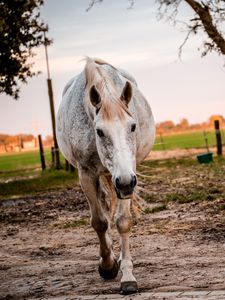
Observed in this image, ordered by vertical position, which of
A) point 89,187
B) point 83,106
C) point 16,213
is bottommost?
point 16,213

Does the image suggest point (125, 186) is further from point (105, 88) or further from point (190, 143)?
point (190, 143)

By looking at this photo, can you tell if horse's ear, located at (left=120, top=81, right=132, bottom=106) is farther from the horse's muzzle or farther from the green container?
the green container

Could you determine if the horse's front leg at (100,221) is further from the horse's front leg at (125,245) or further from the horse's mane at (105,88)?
the horse's mane at (105,88)

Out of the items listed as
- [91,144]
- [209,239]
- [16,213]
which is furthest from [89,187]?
[16,213]

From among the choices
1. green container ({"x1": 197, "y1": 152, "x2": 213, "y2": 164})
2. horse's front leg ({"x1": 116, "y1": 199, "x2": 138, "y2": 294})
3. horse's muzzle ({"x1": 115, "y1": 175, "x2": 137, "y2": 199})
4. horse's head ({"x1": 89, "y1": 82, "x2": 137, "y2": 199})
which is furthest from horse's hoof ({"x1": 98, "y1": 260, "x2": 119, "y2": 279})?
green container ({"x1": 197, "y1": 152, "x2": 213, "y2": 164})

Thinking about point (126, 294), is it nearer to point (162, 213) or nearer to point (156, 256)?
point (156, 256)

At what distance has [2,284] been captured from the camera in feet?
22.7

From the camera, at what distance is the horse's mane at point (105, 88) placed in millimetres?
5766

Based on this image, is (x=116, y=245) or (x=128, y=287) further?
(x=116, y=245)

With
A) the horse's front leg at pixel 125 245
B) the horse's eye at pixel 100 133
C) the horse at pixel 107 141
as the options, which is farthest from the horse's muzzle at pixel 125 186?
the horse's front leg at pixel 125 245

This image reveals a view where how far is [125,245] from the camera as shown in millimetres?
6297

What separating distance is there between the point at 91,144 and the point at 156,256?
1.90 meters

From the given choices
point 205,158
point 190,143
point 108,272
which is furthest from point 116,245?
point 190,143

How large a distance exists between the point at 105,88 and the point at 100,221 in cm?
161
